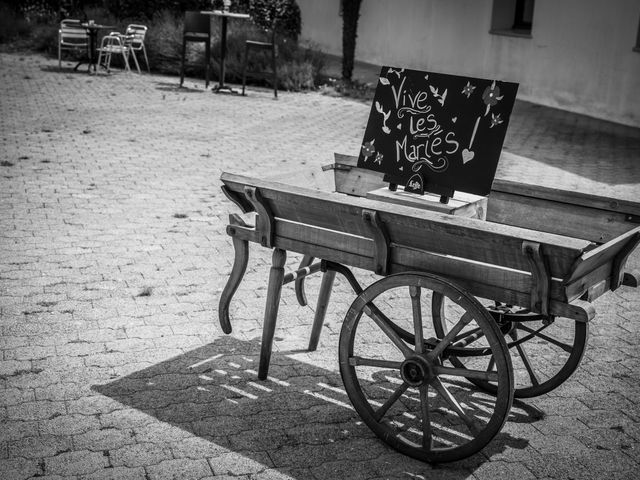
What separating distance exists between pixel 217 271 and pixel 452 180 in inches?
96.4

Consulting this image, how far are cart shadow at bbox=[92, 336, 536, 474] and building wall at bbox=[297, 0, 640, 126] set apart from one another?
1096 centimetres

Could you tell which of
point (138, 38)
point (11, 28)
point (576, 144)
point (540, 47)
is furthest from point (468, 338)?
point (11, 28)

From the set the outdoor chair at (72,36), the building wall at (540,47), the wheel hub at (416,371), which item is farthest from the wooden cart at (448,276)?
the outdoor chair at (72,36)

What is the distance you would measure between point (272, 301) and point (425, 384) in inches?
39.1

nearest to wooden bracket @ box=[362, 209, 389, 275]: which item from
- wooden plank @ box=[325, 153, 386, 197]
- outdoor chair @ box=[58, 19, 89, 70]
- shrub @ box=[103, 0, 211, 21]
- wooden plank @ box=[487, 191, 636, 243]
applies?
wooden plank @ box=[487, 191, 636, 243]

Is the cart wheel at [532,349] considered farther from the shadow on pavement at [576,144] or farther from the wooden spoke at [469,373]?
the shadow on pavement at [576,144]

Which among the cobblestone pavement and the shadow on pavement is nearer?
the cobblestone pavement

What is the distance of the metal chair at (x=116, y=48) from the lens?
17062mm

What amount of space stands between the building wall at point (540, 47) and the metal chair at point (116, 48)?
626cm

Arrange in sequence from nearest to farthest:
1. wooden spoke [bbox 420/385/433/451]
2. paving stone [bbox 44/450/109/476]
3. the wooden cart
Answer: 1. the wooden cart
2. paving stone [bbox 44/450/109/476]
3. wooden spoke [bbox 420/385/433/451]

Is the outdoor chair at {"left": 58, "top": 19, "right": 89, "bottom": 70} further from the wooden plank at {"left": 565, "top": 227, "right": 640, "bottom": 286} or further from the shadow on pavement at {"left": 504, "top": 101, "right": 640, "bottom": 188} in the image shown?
the wooden plank at {"left": 565, "top": 227, "right": 640, "bottom": 286}

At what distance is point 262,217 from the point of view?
13.4ft

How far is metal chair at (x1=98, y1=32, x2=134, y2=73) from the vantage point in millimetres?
17062

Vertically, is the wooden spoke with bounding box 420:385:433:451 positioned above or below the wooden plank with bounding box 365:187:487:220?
below
